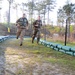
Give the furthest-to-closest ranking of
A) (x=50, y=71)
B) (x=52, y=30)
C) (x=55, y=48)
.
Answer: (x=52, y=30) → (x=55, y=48) → (x=50, y=71)

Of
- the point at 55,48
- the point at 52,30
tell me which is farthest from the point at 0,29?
the point at 55,48

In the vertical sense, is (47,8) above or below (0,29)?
above

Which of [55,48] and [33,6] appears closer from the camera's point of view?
[55,48]

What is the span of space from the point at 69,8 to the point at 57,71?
2511cm

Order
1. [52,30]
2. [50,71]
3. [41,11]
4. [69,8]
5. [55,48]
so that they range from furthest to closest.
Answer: [52,30] < [41,11] < [69,8] < [55,48] < [50,71]

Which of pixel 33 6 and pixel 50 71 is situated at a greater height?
pixel 33 6

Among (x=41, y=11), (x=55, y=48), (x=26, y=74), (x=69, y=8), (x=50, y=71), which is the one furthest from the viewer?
(x=41, y=11)

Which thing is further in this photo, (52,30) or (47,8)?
(52,30)

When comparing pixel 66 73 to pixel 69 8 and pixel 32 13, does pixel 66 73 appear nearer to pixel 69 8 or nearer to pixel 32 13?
pixel 69 8

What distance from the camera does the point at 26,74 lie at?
4480 mm

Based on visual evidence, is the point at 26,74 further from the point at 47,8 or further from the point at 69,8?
the point at 47,8

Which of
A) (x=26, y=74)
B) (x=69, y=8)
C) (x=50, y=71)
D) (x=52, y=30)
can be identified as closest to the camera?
(x=26, y=74)

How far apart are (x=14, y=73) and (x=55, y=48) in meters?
6.09

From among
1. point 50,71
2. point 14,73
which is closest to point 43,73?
point 50,71
